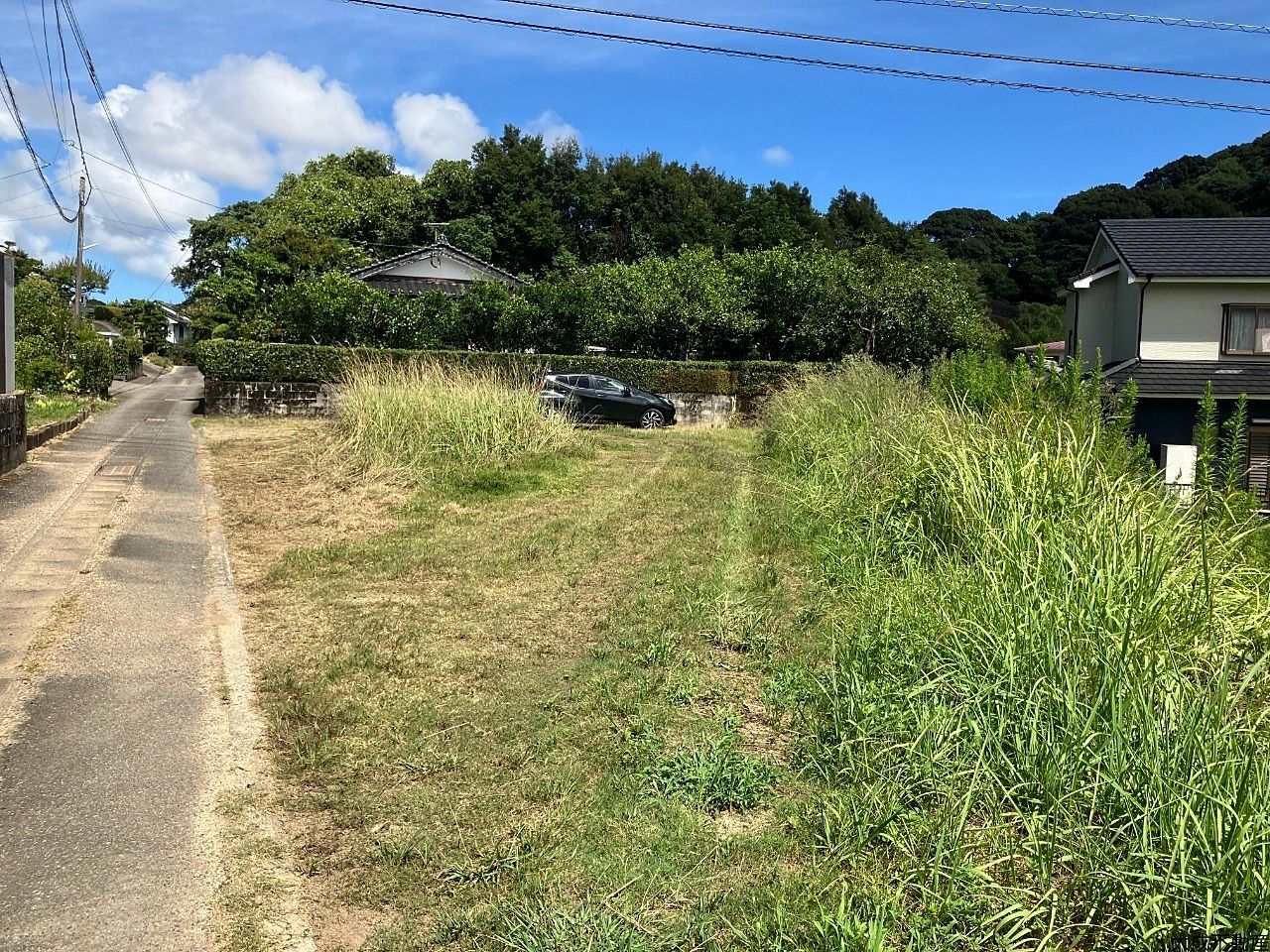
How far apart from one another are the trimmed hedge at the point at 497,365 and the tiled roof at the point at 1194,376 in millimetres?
8231

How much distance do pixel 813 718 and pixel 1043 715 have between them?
3.09ft

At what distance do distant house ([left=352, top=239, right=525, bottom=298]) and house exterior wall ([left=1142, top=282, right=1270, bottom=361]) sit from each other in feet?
70.0

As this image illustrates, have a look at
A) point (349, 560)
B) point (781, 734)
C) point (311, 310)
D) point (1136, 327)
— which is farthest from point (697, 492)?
point (1136, 327)

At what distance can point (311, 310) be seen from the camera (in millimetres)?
23984

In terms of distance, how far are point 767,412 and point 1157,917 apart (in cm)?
1573

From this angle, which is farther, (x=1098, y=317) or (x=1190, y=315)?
(x=1098, y=317)

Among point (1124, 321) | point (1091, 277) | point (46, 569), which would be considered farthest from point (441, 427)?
point (1091, 277)

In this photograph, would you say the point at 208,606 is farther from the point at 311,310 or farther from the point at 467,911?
the point at 311,310

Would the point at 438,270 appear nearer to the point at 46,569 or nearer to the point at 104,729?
the point at 46,569

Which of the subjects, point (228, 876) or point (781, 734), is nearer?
point (228, 876)

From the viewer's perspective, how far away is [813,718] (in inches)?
165

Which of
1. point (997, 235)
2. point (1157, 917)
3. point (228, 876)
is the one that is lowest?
point (228, 876)

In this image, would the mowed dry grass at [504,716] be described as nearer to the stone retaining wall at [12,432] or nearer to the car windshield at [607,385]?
the stone retaining wall at [12,432]

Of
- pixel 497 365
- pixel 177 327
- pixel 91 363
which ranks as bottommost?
pixel 91 363
